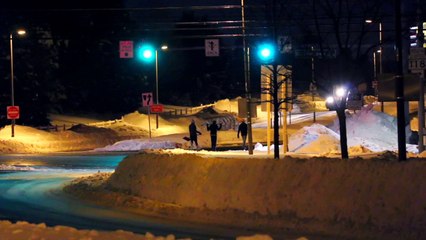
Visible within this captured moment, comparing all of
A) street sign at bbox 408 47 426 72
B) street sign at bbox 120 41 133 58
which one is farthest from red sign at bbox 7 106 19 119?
street sign at bbox 408 47 426 72

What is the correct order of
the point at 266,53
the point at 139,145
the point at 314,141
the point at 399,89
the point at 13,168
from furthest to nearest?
the point at 139,145
the point at 314,141
the point at 13,168
the point at 266,53
the point at 399,89

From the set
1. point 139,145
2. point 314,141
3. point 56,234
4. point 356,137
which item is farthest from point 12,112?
point 56,234

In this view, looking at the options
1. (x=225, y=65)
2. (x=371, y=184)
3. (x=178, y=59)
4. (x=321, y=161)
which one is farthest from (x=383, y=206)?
(x=225, y=65)

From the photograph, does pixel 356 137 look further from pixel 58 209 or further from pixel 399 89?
pixel 58 209

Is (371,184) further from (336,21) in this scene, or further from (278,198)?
(336,21)

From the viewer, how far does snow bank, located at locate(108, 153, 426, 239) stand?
13016 millimetres

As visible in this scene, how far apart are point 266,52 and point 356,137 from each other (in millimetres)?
14243

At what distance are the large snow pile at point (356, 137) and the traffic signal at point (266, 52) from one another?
5545mm

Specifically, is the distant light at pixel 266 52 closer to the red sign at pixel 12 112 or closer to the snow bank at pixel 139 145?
the snow bank at pixel 139 145

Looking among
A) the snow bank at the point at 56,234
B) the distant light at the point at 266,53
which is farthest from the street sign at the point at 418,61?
the snow bank at the point at 56,234

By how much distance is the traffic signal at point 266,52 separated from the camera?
23.7 m

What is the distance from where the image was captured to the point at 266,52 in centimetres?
2470

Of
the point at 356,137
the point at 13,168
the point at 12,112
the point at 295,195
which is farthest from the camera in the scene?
the point at 12,112

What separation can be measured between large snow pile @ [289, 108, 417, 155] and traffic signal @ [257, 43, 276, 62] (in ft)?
18.2
